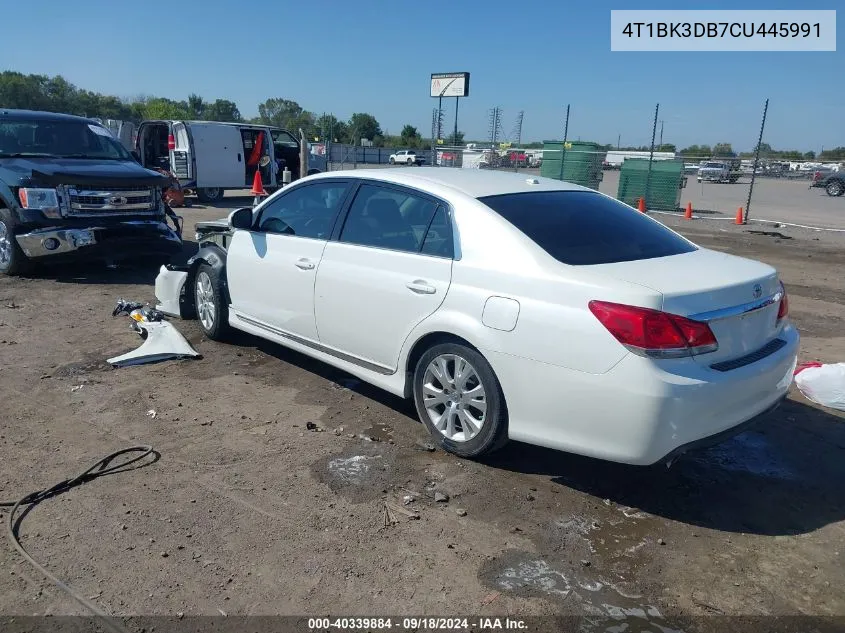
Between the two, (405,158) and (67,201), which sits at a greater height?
(67,201)

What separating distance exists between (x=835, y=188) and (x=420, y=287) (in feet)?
107

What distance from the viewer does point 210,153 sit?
18.6 metres

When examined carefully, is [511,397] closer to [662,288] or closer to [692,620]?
[662,288]

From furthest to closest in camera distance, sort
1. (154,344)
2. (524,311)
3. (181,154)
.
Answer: (181,154) → (154,344) → (524,311)

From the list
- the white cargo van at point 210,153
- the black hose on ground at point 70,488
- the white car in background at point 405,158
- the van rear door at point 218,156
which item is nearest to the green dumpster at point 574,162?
the white cargo van at point 210,153

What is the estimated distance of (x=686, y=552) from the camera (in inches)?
125

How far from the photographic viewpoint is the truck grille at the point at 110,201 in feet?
26.5

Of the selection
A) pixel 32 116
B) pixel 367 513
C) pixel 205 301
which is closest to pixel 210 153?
pixel 32 116

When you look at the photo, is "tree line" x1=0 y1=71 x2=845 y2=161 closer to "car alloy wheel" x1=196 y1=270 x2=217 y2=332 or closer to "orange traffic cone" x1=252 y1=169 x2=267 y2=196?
"orange traffic cone" x1=252 y1=169 x2=267 y2=196

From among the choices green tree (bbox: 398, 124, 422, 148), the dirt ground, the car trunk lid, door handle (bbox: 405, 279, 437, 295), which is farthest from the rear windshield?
green tree (bbox: 398, 124, 422, 148)

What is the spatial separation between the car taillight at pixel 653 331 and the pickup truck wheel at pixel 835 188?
1266 inches

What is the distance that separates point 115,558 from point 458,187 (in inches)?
109

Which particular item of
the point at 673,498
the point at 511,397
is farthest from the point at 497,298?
the point at 673,498

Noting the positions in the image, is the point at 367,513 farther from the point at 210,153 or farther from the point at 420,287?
the point at 210,153
